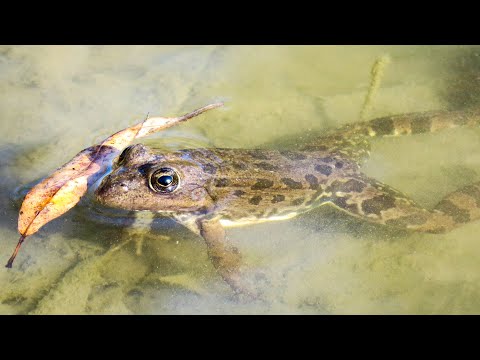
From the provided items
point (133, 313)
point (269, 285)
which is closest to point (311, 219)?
point (269, 285)

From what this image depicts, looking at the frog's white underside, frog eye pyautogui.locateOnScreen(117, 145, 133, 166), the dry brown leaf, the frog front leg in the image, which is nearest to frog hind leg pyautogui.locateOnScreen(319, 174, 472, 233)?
the frog's white underside

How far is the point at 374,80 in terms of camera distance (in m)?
6.60

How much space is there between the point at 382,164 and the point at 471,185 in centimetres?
101

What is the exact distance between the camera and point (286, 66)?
23.1 feet

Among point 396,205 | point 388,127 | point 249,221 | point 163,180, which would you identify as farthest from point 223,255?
point 388,127

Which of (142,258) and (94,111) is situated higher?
(94,111)

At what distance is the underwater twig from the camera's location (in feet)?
20.7

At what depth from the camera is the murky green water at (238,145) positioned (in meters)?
4.34

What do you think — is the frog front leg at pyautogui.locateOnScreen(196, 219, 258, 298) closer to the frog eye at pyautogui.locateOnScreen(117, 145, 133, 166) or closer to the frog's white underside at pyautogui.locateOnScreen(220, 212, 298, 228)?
the frog's white underside at pyautogui.locateOnScreen(220, 212, 298, 228)

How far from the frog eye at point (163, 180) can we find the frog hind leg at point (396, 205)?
1.65m

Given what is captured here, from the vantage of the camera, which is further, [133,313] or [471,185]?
[471,185]

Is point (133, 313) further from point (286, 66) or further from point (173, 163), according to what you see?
point (286, 66)

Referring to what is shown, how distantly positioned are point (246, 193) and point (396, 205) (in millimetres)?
1589
